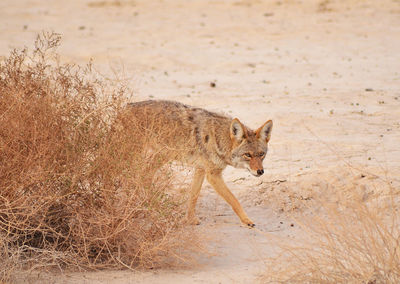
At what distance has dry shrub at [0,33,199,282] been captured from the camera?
18.5 feet

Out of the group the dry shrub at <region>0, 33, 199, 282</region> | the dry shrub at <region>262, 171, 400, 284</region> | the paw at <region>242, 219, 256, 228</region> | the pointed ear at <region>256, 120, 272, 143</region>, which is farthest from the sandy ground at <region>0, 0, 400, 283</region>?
the pointed ear at <region>256, 120, 272, 143</region>

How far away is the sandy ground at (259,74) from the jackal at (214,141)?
34 centimetres

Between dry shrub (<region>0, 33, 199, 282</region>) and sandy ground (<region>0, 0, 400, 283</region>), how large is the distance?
0.28m

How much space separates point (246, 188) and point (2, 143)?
3.87m

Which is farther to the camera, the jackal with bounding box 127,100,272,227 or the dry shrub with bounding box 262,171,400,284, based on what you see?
the jackal with bounding box 127,100,272,227

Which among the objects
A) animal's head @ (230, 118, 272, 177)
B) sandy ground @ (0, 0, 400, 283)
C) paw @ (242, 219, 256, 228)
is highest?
animal's head @ (230, 118, 272, 177)

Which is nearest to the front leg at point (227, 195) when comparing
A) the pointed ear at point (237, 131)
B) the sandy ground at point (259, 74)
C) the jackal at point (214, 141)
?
the jackal at point (214, 141)

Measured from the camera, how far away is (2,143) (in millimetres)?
5570

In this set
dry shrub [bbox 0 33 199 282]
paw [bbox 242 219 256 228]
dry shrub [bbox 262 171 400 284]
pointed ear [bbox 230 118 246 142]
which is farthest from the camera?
pointed ear [bbox 230 118 246 142]

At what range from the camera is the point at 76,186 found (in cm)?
591

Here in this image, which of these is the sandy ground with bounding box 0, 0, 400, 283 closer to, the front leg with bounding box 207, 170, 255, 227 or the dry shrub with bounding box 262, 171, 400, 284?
the front leg with bounding box 207, 170, 255, 227

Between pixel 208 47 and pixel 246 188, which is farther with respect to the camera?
pixel 208 47

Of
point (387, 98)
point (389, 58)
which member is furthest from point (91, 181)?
point (389, 58)

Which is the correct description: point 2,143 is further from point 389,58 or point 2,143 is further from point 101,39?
point 101,39
